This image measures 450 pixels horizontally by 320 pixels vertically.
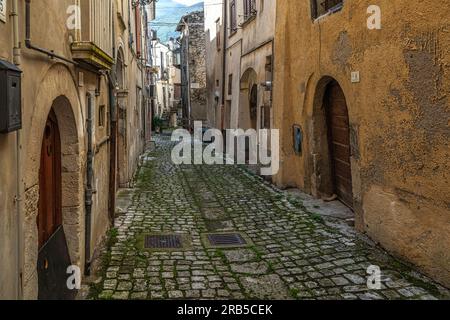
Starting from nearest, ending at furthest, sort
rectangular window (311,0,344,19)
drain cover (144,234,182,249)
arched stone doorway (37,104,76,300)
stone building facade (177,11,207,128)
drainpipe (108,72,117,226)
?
arched stone doorway (37,104,76,300), drain cover (144,234,182,249), drainpipe (108,72,117,226), rectangular window (311,0,344,19), stone building facade (177,11,207,128)

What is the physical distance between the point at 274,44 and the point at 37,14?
8.49 metres

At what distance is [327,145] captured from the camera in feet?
29.2

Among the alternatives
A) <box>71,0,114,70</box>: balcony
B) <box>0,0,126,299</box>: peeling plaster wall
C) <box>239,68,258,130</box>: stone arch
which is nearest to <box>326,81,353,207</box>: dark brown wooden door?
<box>71,0,114,70</box>: balcony

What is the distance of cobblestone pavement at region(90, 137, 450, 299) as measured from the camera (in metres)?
4.52

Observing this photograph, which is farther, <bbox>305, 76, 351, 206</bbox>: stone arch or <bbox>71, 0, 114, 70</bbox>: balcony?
<bbox>305, 76, 351, 206</bbox>: stone arch

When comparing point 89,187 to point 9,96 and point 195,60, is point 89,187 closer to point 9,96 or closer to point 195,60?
point 9,96

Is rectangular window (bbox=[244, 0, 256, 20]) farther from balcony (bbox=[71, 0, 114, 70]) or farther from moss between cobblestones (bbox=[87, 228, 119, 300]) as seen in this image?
moss between cobblestones (bbox=[87, 228, 119, 300])

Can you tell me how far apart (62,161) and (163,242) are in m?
2.34

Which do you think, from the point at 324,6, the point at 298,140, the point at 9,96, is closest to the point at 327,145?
the point at 298,140

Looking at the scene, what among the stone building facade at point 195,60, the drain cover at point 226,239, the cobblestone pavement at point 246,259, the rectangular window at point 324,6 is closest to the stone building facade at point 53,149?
the cobblestone pavement at point 246,259

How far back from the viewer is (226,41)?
18828mm

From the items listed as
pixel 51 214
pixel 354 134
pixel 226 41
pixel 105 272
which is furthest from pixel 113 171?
pixel 226 41

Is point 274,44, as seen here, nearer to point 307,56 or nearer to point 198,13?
point 307,56

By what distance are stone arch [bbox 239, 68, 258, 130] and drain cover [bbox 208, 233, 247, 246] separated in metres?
8.22
